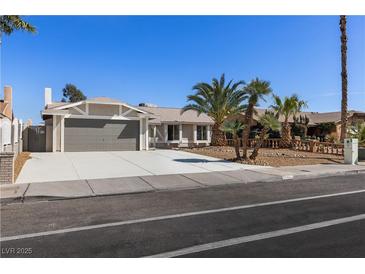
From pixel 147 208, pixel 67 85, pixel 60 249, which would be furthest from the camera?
pixel 67 85

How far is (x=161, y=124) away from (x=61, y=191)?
69.0ft

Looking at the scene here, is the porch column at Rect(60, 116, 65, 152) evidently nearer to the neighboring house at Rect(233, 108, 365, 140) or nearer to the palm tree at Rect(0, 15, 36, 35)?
the palm tree at Rect(0, 15, 36, 35)

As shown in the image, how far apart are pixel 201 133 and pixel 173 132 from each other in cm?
323

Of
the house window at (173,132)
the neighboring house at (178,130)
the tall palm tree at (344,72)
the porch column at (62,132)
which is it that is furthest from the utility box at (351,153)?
the porch column at (62,132)

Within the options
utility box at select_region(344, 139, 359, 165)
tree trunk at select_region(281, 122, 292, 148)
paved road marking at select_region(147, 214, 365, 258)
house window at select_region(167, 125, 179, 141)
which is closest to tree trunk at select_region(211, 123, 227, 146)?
house window at select_region(167, 125, 179, 141)

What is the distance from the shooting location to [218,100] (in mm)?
26625

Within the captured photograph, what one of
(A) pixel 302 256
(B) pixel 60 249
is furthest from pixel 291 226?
(B) pixel 60 249

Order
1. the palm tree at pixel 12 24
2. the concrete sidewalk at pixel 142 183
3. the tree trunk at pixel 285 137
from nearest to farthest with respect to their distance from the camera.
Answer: the concrete sidewalk at pixel 142 183, the palm tree at pixel 12 24, the tree trunk at pixel 285 137

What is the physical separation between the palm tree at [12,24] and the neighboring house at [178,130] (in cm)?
1683

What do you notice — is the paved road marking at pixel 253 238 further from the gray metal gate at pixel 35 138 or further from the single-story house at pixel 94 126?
the gray metal gate at pixel 35 138

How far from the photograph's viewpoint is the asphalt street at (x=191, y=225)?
454 centimetres

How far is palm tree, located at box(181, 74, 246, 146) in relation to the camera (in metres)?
26.7

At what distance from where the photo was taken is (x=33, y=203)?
25.4 feet
